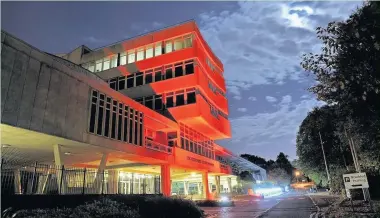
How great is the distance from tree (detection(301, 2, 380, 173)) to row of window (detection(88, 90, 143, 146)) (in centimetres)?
1626


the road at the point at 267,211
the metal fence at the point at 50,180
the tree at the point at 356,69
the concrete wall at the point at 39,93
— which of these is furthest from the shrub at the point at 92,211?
the tree at the point at 356,69

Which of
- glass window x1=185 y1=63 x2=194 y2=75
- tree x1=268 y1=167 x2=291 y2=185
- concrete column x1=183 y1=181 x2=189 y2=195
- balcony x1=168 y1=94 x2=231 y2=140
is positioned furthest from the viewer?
tree x1=268 y1=167 x2=291 y2=185

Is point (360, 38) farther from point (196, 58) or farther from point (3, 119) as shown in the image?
point (196, 58)

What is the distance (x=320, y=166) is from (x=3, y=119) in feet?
130

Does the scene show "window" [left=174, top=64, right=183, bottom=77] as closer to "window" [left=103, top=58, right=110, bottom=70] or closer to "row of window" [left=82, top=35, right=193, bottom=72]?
"row of window" [left=82, top=35, right=193, bottom=72]

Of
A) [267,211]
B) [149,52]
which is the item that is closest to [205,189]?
[267,211]

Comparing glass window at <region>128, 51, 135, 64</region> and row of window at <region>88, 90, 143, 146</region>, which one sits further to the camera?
glass window at <region>128, 51, 135, 64</region>

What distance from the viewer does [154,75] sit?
4194 centimetres

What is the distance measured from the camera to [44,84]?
17828 mm

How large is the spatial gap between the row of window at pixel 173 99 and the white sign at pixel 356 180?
80.6 ft

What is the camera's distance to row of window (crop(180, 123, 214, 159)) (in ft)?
132

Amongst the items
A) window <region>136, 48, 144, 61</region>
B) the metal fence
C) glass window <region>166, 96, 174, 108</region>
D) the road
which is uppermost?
window <region>136, 48, 144, 61</region>

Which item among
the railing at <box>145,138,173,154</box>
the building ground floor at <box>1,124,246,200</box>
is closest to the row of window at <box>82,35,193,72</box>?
the railing at <box>145,138,173,154</box>

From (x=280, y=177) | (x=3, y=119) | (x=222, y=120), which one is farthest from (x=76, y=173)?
(x=280, y=177)
